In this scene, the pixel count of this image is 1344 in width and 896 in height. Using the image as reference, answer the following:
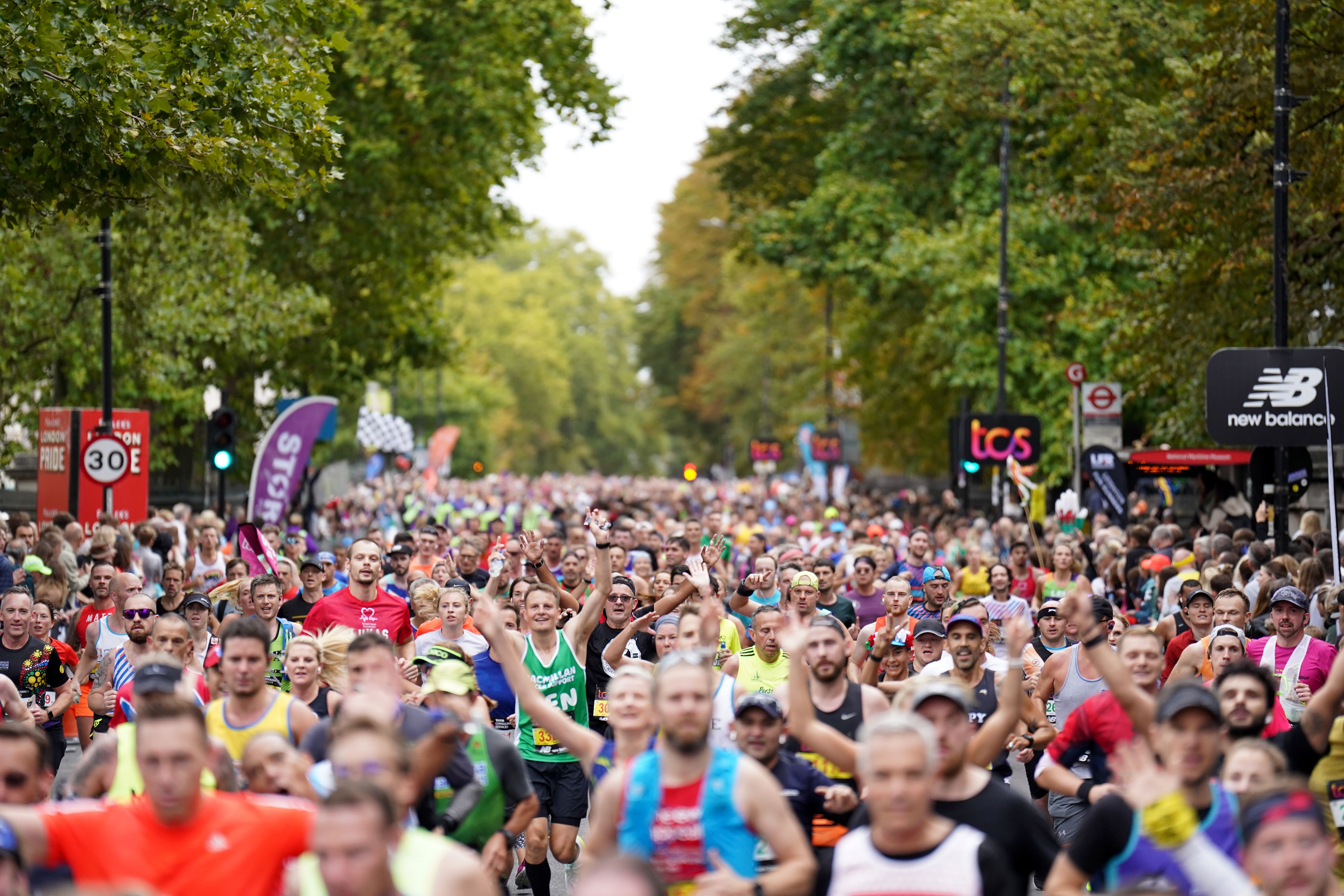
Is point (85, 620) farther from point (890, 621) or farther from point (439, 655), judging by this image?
point (890, 621)

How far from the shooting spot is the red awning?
22.6 m

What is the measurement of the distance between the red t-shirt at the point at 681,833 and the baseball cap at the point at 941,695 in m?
0.85

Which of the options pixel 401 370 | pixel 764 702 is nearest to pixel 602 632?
pixel 764 702

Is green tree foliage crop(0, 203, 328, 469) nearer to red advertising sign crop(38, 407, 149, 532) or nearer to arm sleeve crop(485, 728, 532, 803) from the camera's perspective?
red advertising sign crop(38, 407, 149, 532)

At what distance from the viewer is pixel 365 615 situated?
11578 millimetres

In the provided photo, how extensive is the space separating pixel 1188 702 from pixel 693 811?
160cm

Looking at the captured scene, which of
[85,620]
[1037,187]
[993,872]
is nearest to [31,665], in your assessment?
[85,620]

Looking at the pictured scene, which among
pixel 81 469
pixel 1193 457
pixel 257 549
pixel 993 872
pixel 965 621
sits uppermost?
pixel 1193 457

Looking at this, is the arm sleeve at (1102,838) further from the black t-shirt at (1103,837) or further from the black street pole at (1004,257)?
the black street pole at (1004,257)

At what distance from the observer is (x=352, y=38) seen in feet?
91.7

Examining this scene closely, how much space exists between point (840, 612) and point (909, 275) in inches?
722

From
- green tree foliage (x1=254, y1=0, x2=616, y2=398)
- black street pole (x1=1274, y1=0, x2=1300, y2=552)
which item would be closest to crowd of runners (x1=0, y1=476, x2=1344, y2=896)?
black street pole (x1=1274, y1=0, x2=1300, y2=552)

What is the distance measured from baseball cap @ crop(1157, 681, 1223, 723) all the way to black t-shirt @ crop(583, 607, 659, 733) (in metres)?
5.57

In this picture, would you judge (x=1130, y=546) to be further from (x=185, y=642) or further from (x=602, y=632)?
(x=185, y=642)
